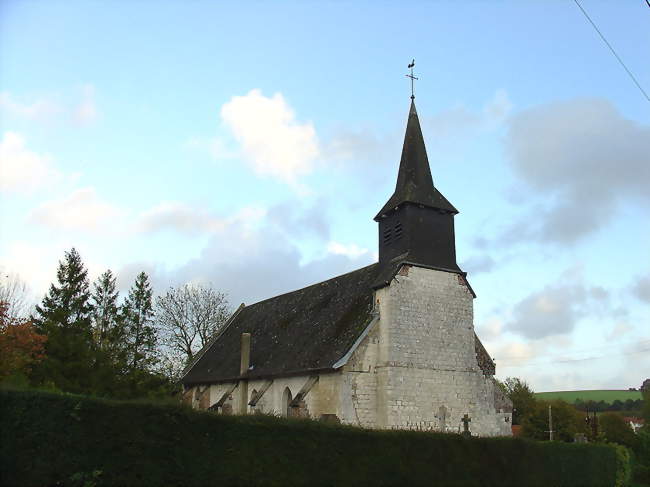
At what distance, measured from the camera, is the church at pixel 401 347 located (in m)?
23.5

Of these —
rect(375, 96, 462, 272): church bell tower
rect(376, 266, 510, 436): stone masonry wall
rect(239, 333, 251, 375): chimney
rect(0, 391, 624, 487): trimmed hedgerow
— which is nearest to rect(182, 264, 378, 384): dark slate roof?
rect(239, 333, 251, 375): chimney

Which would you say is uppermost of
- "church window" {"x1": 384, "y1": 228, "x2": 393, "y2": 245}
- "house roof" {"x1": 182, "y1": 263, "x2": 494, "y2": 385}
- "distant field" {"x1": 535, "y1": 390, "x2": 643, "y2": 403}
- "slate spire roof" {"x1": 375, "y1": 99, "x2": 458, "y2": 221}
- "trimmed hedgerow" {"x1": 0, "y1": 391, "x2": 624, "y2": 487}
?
"slate spire roof" {"x1": 375, "y1": 99, "x2": 458, "y2": 221}

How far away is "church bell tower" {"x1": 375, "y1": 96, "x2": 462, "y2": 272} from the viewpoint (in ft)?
84.6

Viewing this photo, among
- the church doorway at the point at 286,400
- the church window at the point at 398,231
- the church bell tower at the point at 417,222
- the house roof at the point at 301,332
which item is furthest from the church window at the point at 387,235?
the church doorway at the point at 286,400

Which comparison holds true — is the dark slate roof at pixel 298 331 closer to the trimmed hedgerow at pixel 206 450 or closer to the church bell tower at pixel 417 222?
the church bell tower at pixel 417 222

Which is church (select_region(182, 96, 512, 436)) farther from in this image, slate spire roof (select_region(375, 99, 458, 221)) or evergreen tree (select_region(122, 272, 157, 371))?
evergreen tree (select_region(122, 272, 157, 371))

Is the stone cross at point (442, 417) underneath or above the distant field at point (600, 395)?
underneath

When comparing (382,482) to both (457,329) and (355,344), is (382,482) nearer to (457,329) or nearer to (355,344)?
(355,344)

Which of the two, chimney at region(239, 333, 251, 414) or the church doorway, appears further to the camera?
chimney at region(239, 333, 251, 414)

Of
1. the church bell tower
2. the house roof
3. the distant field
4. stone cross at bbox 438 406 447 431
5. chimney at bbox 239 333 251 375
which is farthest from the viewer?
the distant field

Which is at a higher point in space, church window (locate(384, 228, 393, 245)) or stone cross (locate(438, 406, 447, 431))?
church window (locate(384, 228, 393, 245))

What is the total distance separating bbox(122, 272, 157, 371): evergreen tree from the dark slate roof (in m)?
4.27

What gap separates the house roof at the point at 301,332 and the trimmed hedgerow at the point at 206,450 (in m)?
8.39

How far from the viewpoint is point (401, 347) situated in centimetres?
2400
